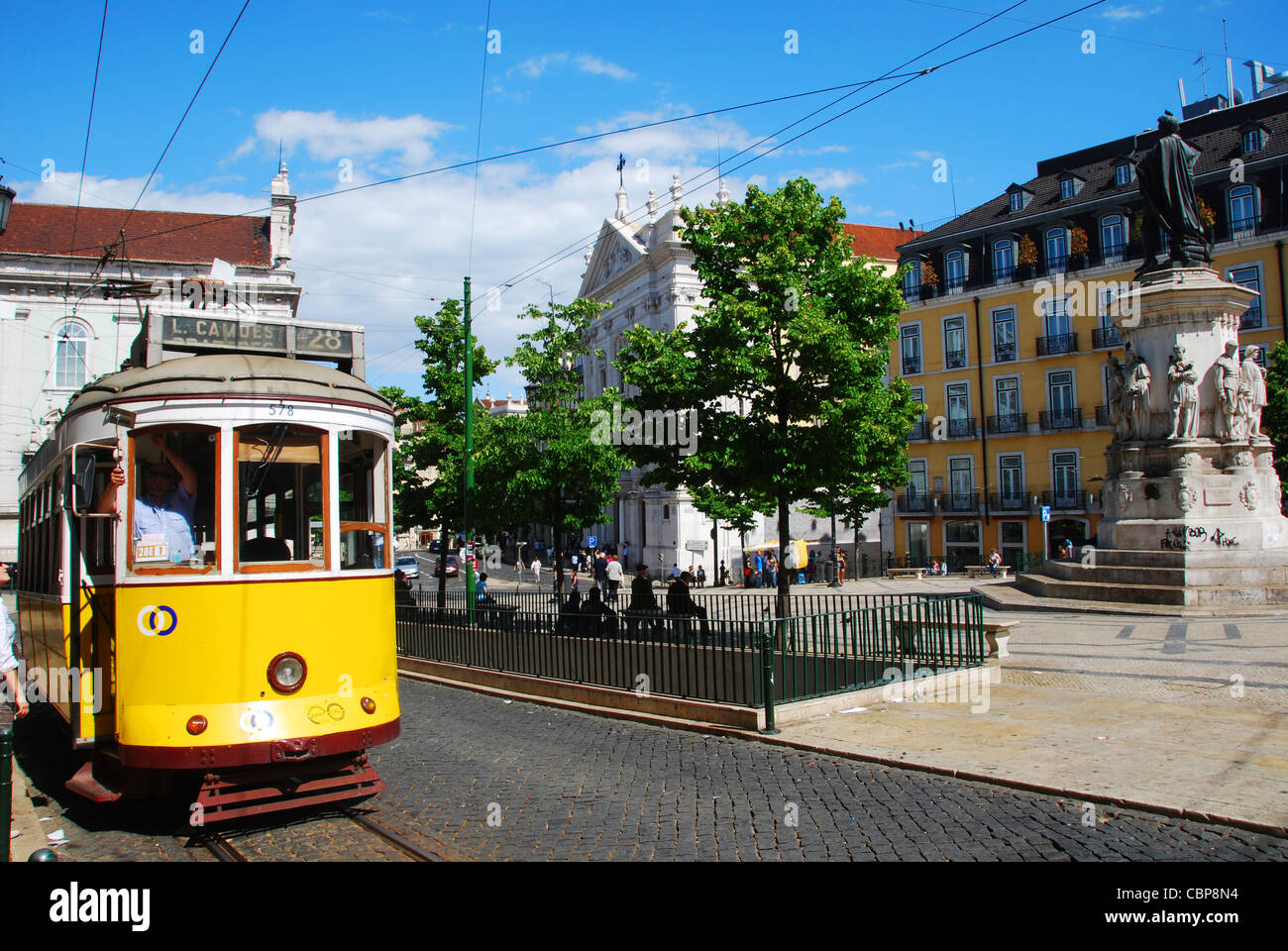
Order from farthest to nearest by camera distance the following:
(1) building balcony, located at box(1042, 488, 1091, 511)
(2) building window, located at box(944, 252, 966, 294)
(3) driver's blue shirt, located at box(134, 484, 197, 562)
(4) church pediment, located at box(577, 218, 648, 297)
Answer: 1. (4) church pediment, located at box(577, 218, 648, 297)
2. (2) building window, located at box(944, 252, 966, 294)
3. (1) building balcony, located at box(1042, 488, 1091, 511)
4. (3) driver's blue shirt, located at box(134, 484, 197, 562)

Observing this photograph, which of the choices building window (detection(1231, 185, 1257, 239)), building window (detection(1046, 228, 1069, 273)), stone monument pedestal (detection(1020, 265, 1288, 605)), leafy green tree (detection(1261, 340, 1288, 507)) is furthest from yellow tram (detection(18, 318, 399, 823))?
building window (detection(1046, 228, 1069, 273))

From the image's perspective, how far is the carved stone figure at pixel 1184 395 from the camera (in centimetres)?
1947

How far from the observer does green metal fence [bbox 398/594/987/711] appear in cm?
1062

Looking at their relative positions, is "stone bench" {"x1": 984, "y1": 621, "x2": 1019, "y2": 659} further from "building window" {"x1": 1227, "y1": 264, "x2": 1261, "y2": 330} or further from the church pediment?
the church pediment

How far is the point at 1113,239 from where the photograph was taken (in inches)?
1636

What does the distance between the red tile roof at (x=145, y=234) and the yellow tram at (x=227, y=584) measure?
44.6m

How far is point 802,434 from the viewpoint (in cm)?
1791

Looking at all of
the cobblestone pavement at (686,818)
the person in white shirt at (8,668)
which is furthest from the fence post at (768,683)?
the person in white shirt at (8,668)

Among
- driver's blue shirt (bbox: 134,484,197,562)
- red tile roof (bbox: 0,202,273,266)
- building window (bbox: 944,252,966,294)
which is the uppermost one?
red tile roof (bbox: 0,202,273,266)

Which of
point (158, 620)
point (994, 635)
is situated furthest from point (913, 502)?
point (158, 620)

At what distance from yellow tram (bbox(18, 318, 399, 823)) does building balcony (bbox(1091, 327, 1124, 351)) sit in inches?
1621

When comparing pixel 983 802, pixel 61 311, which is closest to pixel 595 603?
pixel 983 802
